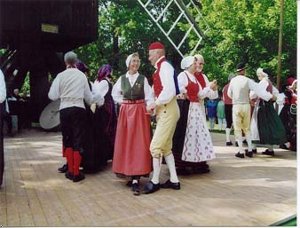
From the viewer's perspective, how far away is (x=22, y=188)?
467 centimetres

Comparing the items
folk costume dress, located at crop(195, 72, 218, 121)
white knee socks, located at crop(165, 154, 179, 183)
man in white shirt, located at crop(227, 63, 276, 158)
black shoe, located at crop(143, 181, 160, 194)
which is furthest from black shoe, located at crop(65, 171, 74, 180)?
man in white shirt, located at crop(227, 63, 276, 158)

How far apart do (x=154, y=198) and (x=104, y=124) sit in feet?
6.12

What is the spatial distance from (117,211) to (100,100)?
196 centimetres

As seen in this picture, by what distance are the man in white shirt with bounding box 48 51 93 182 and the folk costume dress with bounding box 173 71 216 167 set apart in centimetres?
110

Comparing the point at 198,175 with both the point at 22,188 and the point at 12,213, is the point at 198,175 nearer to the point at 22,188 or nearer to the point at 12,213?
the point at 22,188

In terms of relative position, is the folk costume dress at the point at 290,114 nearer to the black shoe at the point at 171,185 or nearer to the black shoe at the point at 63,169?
the black shoe at the point at 171,185

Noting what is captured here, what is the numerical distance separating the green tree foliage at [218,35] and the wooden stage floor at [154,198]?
184 inches

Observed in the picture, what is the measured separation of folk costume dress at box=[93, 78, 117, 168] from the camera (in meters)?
5.74

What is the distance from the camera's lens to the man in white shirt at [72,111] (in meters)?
5.10

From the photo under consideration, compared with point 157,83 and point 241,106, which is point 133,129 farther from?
point 241,106

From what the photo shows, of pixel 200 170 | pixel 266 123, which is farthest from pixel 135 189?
pixel 266 123

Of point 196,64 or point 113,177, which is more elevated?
point 196,64

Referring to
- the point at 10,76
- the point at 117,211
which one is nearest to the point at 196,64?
the point at 117,211

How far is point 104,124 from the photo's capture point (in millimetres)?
5875
